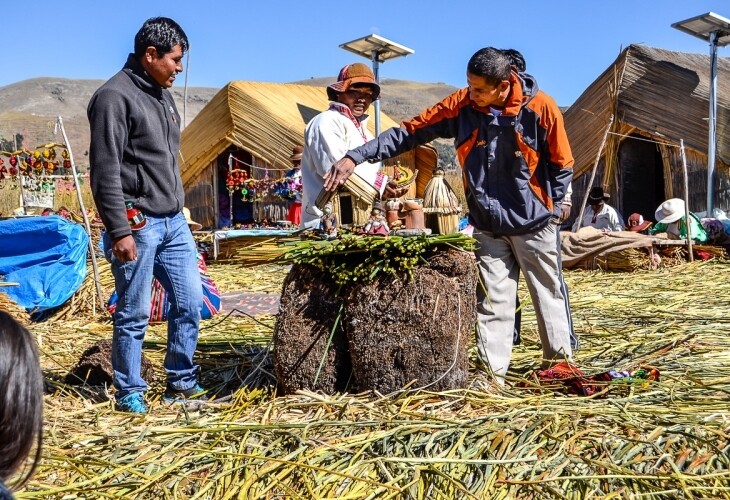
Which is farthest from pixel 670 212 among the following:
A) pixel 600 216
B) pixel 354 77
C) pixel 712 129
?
pixel 354 77

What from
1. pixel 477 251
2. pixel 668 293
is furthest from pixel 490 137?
pixel 668 293

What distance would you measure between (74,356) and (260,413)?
6.62 feet

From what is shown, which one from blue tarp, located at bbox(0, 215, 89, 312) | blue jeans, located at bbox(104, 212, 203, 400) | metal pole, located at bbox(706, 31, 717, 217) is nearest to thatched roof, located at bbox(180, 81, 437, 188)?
metal pole, located at bbox(706, 31, 717, 217)

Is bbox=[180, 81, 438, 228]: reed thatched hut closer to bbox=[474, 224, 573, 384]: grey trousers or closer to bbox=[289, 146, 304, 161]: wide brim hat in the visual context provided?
bbox=[289, 146, 304, 161]: wide brim hat

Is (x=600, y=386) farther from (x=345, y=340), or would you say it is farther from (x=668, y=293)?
(x=668, y=293)

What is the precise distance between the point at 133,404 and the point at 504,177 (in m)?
2.01

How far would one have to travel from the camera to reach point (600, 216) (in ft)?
36.2

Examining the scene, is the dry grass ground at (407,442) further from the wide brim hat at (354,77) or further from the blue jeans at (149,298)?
the wide brim hat at (354,77)

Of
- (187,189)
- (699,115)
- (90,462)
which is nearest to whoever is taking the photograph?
(90,462)

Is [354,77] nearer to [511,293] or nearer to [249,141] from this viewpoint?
[511,293]

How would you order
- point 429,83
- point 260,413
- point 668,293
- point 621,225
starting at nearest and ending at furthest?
point 260,413
point 668,293
point 621,225
point 429,83

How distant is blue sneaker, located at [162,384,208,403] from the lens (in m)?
3.71

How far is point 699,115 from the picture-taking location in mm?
12367

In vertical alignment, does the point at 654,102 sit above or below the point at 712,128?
above
